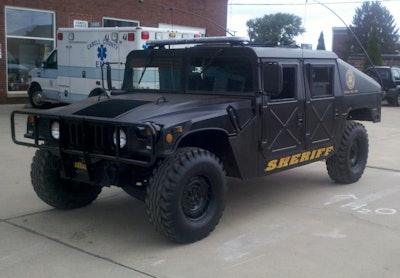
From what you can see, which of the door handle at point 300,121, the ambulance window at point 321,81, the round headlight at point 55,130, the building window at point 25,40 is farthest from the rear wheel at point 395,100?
the round headlight at point 55,130

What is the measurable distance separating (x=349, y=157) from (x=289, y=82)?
72.3 inches

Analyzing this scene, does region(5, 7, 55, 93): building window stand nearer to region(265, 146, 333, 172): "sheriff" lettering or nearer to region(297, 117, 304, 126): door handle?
region(265, 146, 333, 172): "sheriff" lettering

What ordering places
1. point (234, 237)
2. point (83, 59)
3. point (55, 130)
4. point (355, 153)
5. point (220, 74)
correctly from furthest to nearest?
point (83, 59), point (355, 153), point (220, 74), point (55, 130), point (234, 237)

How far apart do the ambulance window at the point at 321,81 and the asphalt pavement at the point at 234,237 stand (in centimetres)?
134

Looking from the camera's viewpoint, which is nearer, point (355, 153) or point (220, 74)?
point (220, 74)

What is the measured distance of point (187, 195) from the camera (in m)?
4.94

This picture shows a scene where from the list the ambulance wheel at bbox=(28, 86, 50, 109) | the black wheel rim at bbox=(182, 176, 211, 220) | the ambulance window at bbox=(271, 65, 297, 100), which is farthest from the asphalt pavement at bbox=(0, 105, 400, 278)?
the ambulance wheel at bbox=(28, 86, 50, 109)

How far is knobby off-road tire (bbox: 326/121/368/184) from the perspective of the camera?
723cm

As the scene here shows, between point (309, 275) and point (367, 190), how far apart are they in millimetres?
3322

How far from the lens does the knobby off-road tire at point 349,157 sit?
23.7 ft

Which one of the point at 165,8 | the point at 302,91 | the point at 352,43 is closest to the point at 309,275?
the point at 302,91

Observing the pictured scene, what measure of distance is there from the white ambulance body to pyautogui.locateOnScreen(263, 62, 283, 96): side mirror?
6908 millimetres

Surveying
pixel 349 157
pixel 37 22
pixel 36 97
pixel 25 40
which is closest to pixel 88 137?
pixel 349 157

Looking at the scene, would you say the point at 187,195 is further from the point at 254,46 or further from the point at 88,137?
the point at 254,46
